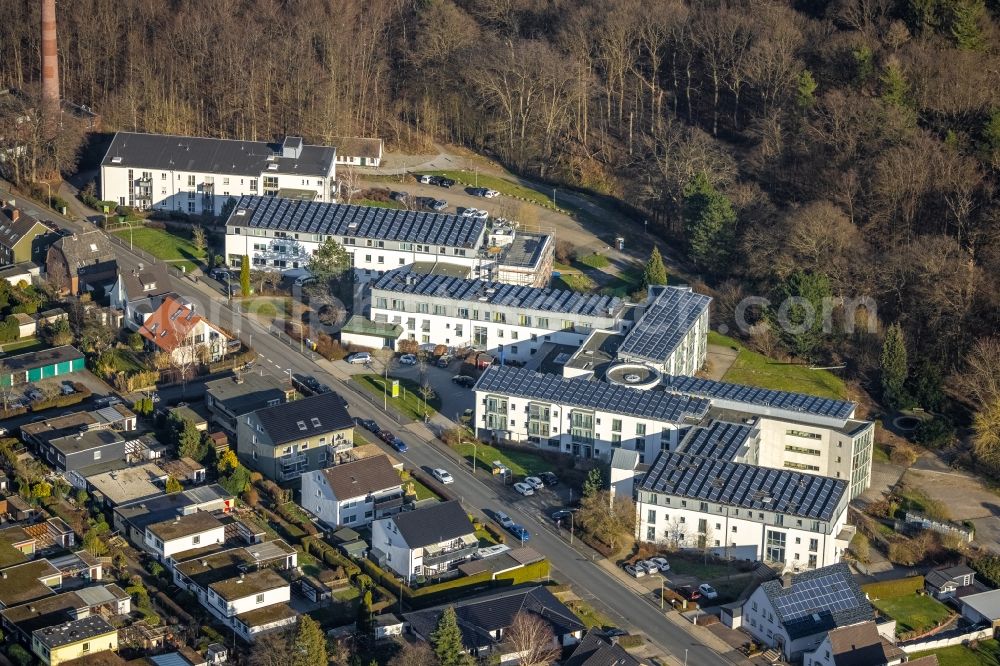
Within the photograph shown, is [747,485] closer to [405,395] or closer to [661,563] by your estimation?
[661,563]

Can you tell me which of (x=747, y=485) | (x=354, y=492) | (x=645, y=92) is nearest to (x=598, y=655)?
(x=747, y=485)

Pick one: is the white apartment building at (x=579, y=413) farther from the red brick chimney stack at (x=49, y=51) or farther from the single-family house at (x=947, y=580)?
the red brick chimney stack at (x=49, y=51)

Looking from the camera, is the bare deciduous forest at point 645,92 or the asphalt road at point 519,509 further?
the bare deciduous forest at point 645,92

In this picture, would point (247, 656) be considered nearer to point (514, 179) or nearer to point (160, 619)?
point (160, 619)

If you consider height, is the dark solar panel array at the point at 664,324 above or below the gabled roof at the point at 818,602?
above

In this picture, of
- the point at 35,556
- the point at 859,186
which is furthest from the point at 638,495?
the point at 859,186

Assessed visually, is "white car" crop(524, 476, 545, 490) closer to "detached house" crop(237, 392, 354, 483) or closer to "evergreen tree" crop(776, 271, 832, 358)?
"detached house" crop(237, 392, 354, 483)

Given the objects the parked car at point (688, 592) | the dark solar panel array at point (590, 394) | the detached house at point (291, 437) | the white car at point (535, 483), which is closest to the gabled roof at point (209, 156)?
the dark solar panel array at point (590, 394)
